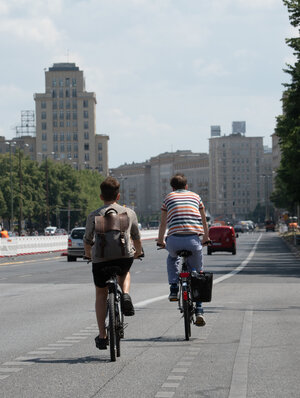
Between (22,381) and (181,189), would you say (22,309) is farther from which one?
(22,381)

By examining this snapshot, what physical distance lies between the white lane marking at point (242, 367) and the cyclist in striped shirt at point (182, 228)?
69 centimetres

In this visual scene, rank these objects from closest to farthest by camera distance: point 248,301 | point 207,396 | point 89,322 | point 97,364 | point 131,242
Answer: point 207,396 < point 97,364 < point 131,242 < point 89,322 < point 248,301

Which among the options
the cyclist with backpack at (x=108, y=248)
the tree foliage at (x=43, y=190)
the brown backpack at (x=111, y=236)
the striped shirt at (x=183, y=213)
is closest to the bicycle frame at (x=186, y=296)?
the striped shirt at (x=183, y=213)

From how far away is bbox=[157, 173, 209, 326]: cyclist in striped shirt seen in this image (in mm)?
12445

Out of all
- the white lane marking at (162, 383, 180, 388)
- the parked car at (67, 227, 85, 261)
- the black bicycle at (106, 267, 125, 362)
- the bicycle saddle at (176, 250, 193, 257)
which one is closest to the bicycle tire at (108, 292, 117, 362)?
the black bicycle at (106, 267, 125, 362)

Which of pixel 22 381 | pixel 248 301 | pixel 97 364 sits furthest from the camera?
pixel 248 301

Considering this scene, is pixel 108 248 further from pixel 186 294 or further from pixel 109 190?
pixel 186 294

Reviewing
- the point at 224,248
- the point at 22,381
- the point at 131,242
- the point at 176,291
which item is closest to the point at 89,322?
the point at 176,291

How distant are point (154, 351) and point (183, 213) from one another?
6.42ft

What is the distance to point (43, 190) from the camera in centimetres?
13662

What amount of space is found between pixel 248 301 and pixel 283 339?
6.98 metres

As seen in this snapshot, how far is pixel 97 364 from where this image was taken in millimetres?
A: 10125

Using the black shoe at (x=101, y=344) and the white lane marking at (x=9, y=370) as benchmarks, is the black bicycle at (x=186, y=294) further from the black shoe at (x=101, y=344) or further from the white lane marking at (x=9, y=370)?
the white lane marking at (x=9, y=370)

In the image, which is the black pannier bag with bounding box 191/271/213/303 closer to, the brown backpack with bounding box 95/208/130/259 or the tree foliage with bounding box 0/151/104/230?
the brown backpack with bounding box 95/208/130/259
